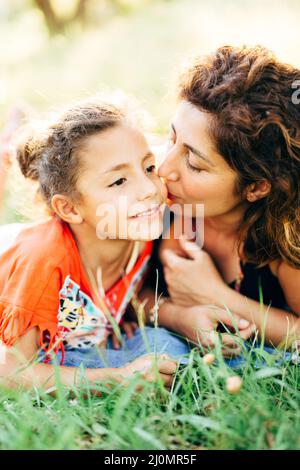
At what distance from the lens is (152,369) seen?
198 cm

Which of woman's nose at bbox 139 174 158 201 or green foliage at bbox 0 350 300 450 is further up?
woman's nose at bbox 139 174 158 201

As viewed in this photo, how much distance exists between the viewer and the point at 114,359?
2.46 meters

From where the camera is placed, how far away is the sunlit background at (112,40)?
18.8ft

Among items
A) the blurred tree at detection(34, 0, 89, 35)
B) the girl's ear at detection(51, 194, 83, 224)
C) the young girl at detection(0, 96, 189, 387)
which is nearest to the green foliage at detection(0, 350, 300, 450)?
the young girl at detection(0, 96, 189, 387)

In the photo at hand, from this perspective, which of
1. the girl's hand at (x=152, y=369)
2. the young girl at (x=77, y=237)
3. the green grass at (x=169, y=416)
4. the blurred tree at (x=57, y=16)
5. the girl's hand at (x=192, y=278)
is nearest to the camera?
the green grass at (x=169, y=416)

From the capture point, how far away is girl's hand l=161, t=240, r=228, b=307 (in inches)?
98.3

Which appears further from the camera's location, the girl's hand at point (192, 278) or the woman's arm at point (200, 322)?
the girl's hand at point (192, 278)

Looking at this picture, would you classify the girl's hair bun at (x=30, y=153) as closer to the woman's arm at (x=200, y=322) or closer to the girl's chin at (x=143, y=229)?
the girl's chin at (x=143, y=229)

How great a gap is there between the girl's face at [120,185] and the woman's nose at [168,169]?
0.06m

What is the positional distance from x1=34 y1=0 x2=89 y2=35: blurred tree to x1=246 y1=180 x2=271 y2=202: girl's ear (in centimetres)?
828

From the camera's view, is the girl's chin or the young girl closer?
the young girl

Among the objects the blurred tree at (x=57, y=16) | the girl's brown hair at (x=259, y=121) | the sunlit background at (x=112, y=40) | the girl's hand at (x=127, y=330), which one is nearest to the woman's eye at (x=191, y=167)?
the girl's brown hair at (x=259, y=121)
